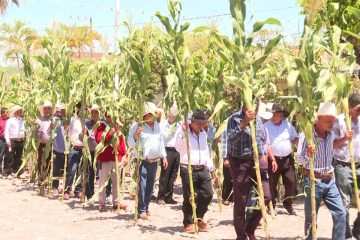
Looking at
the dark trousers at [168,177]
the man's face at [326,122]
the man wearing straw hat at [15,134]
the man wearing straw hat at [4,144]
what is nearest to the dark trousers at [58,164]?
the dark trousers at [168,177]

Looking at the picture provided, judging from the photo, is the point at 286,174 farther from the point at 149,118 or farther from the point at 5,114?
the point at 5,114

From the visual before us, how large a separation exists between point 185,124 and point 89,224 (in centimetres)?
207

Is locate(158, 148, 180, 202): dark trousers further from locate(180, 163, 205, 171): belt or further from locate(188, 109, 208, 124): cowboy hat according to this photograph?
locate(188, 109, 208, 124): cowboy hat

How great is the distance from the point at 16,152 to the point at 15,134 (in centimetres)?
54

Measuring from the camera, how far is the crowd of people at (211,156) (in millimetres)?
5094

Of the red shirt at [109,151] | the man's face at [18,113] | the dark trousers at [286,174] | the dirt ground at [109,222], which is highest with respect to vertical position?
the man's face at [18,113]

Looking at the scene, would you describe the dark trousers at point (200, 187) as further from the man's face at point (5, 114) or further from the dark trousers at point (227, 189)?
the man's face at point (5, 114)

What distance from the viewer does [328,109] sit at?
488 cm

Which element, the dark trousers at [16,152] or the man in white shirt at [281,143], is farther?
the dark trousers at [16,152]

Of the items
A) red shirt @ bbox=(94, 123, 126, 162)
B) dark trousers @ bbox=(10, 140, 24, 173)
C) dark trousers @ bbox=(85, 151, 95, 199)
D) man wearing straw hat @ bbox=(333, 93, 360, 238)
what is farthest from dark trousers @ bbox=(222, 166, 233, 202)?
dark trousers @ bbox=(10, 140, 24, 173)

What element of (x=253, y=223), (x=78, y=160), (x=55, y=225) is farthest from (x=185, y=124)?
(x=78, y=160)

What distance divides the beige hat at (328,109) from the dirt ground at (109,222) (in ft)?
6.73

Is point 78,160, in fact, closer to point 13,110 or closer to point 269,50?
point 13,110

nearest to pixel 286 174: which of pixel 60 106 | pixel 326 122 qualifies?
pixel 326 122
